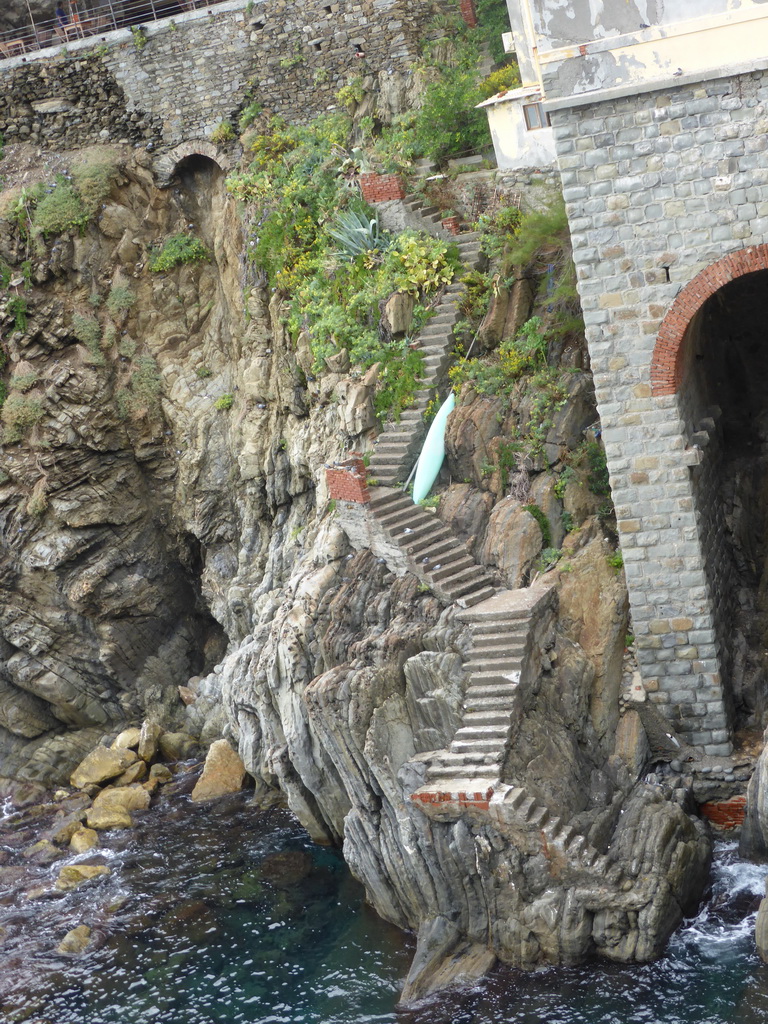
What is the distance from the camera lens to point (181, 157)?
26625 millimetres

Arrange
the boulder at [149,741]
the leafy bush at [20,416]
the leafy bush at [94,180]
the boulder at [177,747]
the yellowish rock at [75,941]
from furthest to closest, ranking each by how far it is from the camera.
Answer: the leafy bush at [94,180] < the leafy bush at [20,416] < the boulder at [177,747] < the boulder at [149,741] < the yellowish rock at [75,941]

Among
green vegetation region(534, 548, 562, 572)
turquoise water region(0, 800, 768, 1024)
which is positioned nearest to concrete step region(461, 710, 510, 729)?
green vegetation region(534, 548, 562, 572)

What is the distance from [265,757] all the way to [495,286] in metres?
8.62

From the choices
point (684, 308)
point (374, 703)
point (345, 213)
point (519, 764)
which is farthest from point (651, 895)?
point (345, 213)

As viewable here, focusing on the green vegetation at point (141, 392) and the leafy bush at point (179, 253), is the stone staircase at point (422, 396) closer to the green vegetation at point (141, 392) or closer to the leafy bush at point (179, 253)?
the leafy bush at point (179, 253)

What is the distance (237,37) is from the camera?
85.9ft

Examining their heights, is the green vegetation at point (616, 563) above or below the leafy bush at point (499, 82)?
below

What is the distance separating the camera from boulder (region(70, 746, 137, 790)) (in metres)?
23.0

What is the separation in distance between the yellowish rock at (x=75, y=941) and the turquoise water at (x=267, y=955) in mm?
160

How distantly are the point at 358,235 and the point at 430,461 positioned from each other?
5.33 m

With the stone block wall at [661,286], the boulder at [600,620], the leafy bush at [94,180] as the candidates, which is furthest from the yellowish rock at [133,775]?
the leafy bush at [94,180]

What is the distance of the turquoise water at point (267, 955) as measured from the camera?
14.0 metres

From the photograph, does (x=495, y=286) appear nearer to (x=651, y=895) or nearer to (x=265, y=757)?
(x=265, y=757)

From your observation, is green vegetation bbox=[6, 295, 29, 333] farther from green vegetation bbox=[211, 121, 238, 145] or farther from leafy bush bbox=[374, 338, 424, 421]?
leafy bush bbox=[374, 338, 424, 421]
